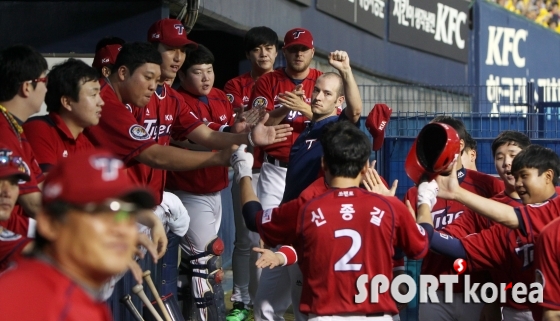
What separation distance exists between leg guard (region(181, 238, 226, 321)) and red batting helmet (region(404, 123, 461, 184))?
235 centimetres

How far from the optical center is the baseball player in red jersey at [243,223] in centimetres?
736

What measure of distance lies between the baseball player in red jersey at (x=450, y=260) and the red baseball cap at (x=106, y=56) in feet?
7.54

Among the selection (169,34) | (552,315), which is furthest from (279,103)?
(552,315)

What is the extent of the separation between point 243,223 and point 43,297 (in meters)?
5.43

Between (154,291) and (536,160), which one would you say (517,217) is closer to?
(536,160)

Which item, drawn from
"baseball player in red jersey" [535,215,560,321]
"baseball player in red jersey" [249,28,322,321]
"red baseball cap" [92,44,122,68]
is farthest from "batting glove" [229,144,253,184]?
"red baseball cap" [92,44,122,68]

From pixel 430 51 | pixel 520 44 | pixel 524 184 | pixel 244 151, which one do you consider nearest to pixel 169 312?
pixel 244 151

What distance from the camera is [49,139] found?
16.0 ft

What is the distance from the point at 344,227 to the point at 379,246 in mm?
183

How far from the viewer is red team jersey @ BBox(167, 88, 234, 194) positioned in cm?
685

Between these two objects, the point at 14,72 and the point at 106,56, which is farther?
the point at 106,56

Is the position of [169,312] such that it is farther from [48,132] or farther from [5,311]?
[5,311]

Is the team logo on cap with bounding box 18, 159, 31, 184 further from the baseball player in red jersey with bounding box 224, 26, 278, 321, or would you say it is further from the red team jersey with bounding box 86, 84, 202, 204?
the baseball player in red jersey with bounding box 224, 26, 278, 321

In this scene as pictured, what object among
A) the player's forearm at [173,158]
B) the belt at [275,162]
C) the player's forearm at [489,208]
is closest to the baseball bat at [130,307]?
the player's forearm at [173,158]
